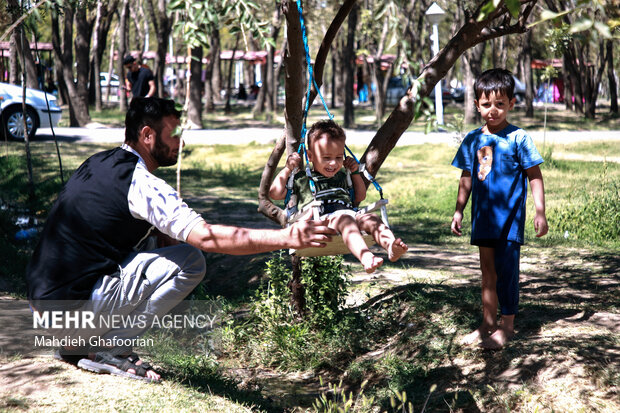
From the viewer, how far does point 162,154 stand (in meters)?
4.16

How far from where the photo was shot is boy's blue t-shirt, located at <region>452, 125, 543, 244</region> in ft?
14.4

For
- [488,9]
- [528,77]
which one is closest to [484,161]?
Result: [488,9]

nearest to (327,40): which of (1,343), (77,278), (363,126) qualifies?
(77,278)

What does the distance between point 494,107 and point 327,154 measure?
1.06 meters

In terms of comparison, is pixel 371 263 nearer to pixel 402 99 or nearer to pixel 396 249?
pixel 396 249

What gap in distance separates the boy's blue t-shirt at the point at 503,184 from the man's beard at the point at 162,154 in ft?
6.16

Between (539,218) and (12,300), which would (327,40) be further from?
(12,300)

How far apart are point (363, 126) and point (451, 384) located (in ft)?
65.1

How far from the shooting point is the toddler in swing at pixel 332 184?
4.23 meters

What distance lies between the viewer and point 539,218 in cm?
441

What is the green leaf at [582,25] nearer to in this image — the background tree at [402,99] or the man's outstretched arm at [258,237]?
the man's outstretched arm at [258,237]

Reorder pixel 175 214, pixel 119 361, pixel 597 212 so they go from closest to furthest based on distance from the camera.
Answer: pixel 175 214 → pixel 119 361 → pixel 597 212

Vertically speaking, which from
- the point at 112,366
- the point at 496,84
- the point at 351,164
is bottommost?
the point at 112,366

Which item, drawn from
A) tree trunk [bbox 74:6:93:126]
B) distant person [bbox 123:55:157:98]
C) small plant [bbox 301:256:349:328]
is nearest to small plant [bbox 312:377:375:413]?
small plant [bbox 301:256:349:328]
